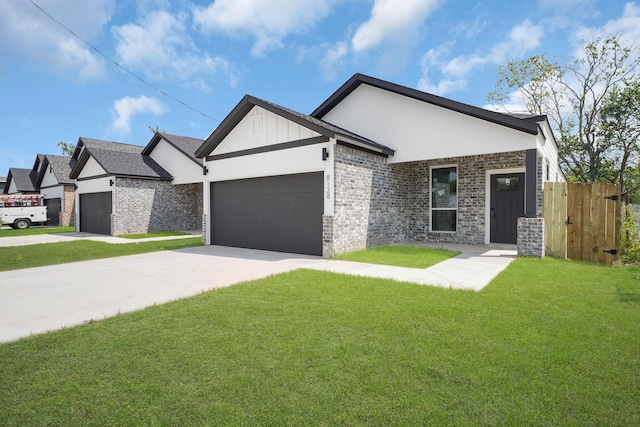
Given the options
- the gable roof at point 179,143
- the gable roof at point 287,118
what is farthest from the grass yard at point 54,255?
the gable roof at point 179,143

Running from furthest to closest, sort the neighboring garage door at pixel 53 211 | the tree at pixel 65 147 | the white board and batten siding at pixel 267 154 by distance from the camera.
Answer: the tree at pixel 65 147, the neighboring garage door at pixel 53 211, the white board and batten siding at pixel 267 154

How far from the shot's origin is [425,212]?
11898 mm

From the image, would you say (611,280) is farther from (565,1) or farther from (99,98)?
(99,98)

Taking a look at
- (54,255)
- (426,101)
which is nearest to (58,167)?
(54,255)

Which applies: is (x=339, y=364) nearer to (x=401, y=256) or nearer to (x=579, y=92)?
(x=401, y=256)

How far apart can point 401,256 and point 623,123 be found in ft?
53.2

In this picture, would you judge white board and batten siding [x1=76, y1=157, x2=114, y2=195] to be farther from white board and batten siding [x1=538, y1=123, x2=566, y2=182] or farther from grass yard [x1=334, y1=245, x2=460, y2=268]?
white board and batten siding [x1=538, y1=123, x2=566, y2=182]

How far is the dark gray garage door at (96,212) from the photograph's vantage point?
18022 millimetres

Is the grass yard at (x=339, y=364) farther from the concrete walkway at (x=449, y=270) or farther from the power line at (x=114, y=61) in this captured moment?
the power line at (x=114, y=61)

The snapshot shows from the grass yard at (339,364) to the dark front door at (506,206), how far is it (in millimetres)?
6201

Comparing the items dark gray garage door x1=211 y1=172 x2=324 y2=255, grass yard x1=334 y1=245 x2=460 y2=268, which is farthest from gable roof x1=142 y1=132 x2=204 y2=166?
grass yard x1=334 y1=245 x2=460 y2=268

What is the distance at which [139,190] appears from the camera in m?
18.2

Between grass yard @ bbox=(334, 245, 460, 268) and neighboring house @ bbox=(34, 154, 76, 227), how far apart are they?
24.6 meters

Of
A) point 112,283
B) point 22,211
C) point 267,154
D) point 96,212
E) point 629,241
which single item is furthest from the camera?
point 22,211
